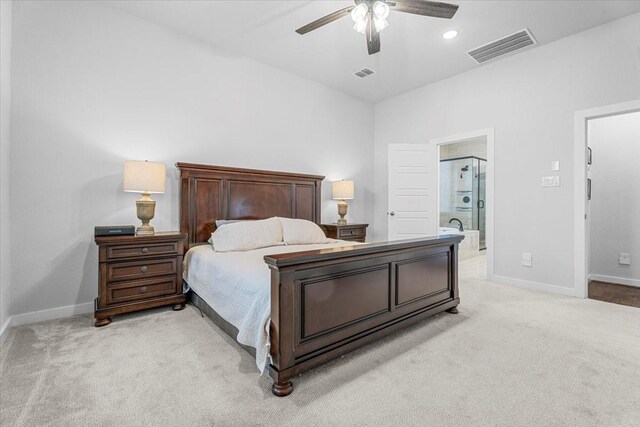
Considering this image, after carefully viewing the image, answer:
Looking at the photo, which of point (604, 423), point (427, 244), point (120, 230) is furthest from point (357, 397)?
point (120, 230)

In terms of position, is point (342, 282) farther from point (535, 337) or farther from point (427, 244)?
point (535, 337)

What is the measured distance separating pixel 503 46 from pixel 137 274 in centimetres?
463

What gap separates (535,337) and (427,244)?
1035 millimetres

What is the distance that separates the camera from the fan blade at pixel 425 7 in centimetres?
211

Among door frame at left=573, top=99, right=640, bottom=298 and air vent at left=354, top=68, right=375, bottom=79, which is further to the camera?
air vent at left=354, top=68, right=375, bottom=79

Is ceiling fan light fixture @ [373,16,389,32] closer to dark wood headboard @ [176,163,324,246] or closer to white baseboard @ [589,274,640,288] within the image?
dark wood headboard @ [176,163,324,246]

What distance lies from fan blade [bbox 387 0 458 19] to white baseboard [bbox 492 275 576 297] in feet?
10.4

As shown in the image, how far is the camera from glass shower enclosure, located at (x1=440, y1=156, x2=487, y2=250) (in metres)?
6.79

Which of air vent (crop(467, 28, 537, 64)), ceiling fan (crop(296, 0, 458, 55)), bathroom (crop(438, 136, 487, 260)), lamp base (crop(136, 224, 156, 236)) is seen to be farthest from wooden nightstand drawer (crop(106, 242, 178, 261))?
bathroom (crop(438, 136, 487, 260))

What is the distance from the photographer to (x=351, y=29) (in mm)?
3260

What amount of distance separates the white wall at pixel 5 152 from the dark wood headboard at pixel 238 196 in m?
1.30

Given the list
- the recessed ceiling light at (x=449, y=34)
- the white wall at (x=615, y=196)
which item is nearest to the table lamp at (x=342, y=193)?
the recessed ceiling light at (x=449, y=34)

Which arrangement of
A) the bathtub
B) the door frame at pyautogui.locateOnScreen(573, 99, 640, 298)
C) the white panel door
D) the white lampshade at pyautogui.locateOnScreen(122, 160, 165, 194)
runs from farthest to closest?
the bathtub, the white panel door, the door frame at pyautogui.locateOnScreen(573, 99, 640, 298), the white lampshade at pyautogui.locateOnScreen(122, 160, 165, 194)

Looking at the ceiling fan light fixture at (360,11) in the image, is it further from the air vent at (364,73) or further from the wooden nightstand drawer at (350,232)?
the wooden nightstand drawer at (350,232)
